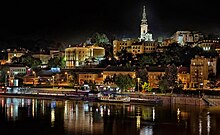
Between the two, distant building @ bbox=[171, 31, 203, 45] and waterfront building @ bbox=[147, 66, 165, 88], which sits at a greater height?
distant building @ bbox=[171, 31, 203, 45]

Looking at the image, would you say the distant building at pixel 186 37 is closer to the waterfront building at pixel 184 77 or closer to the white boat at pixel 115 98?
the waterfront building at pixel 184 77

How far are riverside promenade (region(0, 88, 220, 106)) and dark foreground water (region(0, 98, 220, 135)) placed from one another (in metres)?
0.65

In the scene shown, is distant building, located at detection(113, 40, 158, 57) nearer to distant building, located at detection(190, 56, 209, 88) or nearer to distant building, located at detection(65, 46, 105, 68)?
distant building, located at detection(65, 46, 105, 68)

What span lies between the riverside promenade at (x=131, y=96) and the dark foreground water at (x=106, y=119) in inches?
25.4

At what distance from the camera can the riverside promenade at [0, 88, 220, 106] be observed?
48.0 ft

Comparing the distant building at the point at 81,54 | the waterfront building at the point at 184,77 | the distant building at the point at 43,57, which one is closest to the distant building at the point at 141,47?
the distant building at the point at 81,54

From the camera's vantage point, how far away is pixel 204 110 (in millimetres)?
13305

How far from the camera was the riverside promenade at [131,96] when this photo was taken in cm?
1462

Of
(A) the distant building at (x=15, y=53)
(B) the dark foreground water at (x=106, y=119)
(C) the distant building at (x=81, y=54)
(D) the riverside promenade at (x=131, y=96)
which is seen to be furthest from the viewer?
(A) the distant building at (x=15, y=53)

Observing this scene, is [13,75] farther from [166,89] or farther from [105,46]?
[166,89]

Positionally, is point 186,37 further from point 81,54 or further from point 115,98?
point 115,98

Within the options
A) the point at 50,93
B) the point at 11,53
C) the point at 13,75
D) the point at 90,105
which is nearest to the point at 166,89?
the point at 90,105

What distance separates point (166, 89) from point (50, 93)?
4484mm

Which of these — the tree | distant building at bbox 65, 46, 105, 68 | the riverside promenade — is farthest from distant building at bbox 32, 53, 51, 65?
the tree
